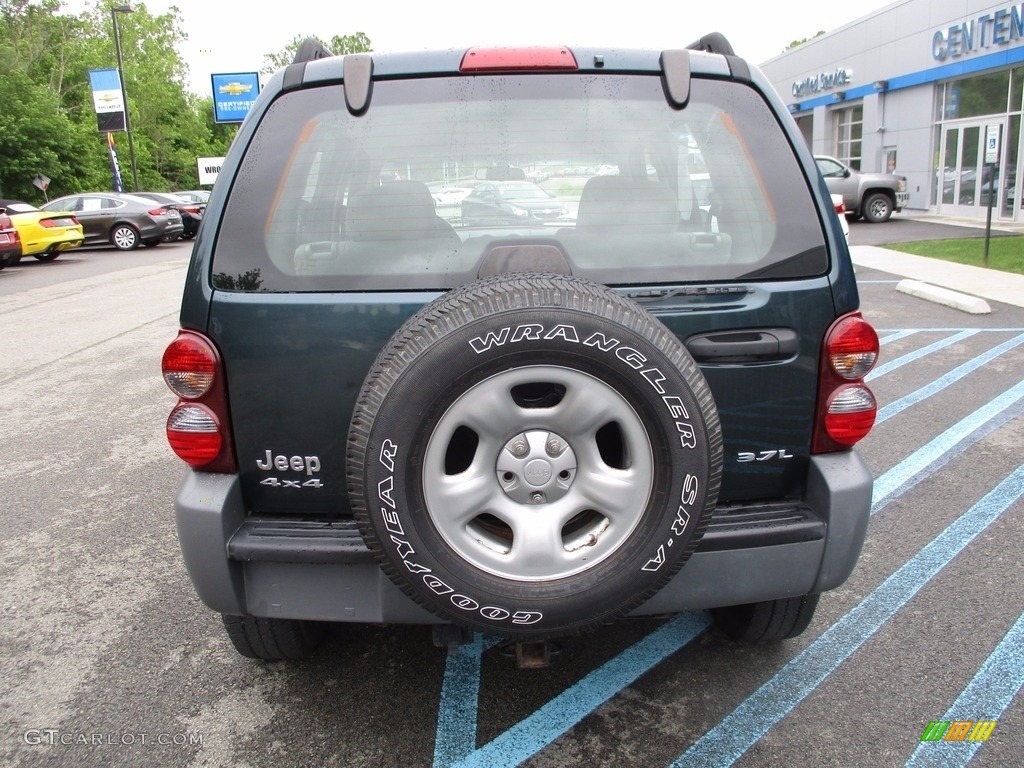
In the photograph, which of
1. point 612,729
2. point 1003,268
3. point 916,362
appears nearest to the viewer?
point 612,729

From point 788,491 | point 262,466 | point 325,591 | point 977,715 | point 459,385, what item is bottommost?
point 977,715

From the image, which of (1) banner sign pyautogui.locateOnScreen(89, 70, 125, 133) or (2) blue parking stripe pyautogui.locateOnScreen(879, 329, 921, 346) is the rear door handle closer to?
(2) blue parking stripe pyautogui.locateOnScreen(879, 329, 921, 346)

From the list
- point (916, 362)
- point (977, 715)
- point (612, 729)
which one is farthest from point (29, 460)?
point (916, 362)

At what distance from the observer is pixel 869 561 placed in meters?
3.69

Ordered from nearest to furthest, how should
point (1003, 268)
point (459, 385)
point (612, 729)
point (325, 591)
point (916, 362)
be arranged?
point (459, 385) → point (325, 591) → point (612, 729) → point (916, 362) → point (1003, 268)

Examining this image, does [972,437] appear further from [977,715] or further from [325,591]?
[325,591]

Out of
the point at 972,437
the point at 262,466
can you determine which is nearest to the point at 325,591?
the point at 262,466

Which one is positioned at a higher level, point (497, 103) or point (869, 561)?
point (497, 103)

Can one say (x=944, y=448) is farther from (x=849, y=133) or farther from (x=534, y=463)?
(x=849, y=133)

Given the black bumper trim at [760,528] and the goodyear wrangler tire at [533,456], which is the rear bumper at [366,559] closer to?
the black bumper trim at [760,528]

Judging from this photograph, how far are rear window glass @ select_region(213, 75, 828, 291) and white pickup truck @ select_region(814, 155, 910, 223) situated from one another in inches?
762

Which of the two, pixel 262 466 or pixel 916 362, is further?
pixel 916 362

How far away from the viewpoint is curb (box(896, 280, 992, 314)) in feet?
29.9

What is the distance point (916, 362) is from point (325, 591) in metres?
6.24
